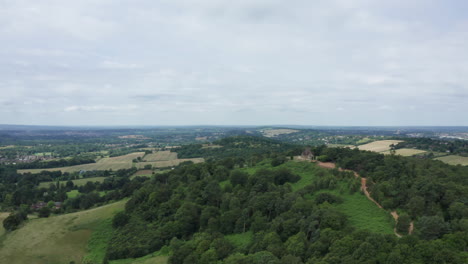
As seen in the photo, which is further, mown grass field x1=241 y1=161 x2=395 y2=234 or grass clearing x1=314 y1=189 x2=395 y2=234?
mown grass field x1=241 y1=161 x2=395 y2=234

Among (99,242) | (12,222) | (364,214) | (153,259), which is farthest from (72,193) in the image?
(364,214)

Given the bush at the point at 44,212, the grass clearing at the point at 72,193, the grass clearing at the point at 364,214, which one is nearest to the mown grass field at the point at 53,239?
the bush at the point at 44,212

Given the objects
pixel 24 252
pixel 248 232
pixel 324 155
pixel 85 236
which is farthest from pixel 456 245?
pixel 24 252

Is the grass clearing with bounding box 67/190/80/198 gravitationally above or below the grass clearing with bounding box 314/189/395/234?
below

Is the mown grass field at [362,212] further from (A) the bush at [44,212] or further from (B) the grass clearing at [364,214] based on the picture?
(A) the bush at [44,212]

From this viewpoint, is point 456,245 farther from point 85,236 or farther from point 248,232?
point 85,236

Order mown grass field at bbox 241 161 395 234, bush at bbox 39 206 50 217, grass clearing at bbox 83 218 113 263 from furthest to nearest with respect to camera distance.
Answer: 1. bush at bbox 39 206 50 217
2. grass clearing at bbox 83 218 113 263
3. mown grass field at bbox 241 161 395 234

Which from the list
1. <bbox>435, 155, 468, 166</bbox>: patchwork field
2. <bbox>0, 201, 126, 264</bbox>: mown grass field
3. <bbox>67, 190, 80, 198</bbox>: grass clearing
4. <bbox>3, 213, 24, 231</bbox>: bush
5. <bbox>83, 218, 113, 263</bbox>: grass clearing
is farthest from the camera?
<bbox>435, 155, 468, 166</bbox>: patchwork field

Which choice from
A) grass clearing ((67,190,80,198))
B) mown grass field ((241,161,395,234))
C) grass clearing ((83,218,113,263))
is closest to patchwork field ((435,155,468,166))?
mown grass field ((241,161,395,234))

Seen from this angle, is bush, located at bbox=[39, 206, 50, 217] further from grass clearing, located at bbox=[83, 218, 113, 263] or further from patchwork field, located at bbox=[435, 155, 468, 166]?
patchwork field, located at bbox=[435, 155, 468, 166]

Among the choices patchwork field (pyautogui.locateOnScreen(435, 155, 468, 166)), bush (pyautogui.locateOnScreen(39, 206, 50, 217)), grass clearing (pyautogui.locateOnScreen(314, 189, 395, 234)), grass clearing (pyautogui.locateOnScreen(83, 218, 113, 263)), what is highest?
patchwork field (pyautogui.locateOnScreen(435, 155, 468, 166))
